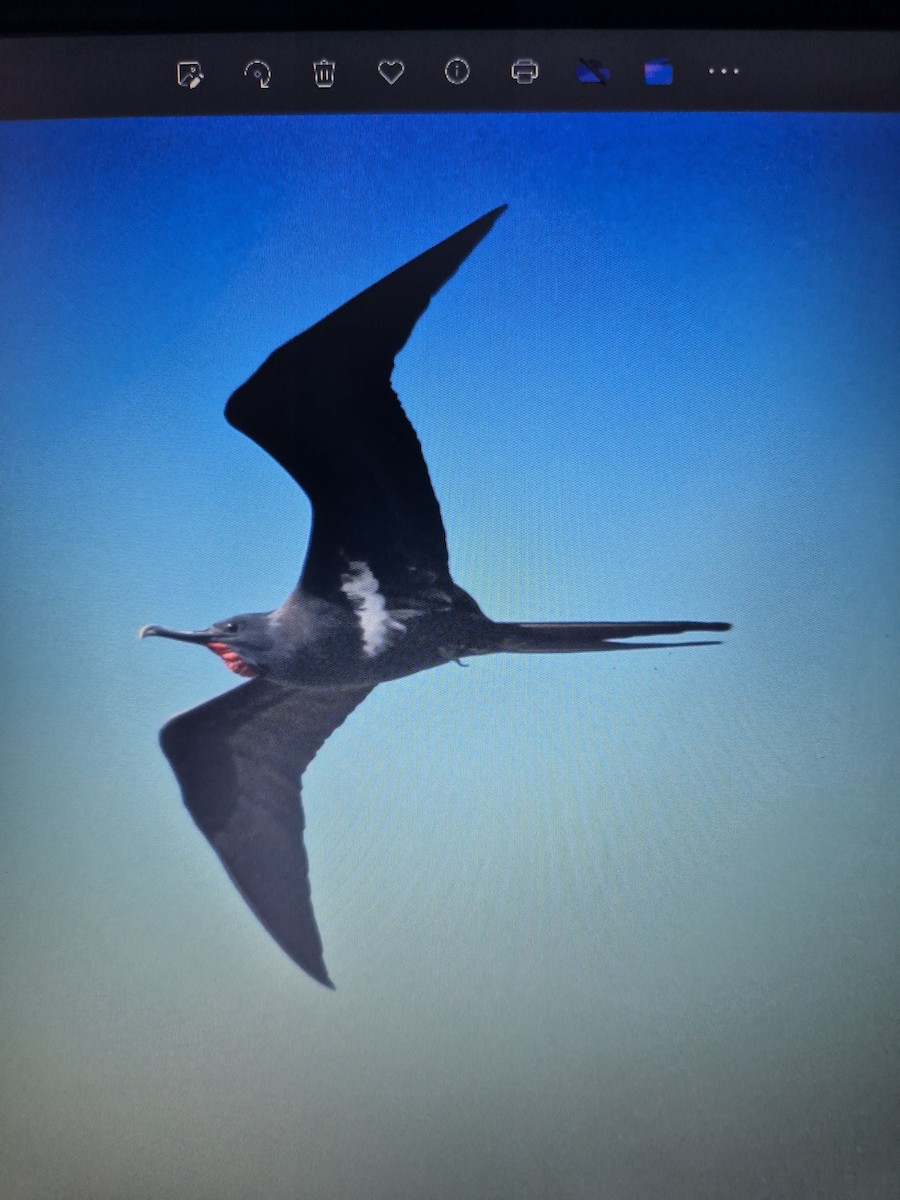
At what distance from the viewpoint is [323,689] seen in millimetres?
690

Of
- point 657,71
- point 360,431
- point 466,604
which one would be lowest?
point 466,604

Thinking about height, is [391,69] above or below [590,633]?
above

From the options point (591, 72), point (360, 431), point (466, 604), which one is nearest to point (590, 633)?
point (466, 604)

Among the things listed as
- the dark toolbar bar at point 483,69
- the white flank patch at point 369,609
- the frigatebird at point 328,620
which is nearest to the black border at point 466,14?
the dark toolbar bar at point 483,69

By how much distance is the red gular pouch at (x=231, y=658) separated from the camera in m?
0.66

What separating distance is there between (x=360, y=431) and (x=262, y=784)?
0.79 ft

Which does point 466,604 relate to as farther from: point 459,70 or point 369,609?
point 459,70

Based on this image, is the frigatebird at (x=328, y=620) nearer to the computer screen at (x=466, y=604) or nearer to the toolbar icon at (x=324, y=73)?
the computer screen at (x=466, y=604)

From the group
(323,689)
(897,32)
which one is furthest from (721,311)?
(323,689)

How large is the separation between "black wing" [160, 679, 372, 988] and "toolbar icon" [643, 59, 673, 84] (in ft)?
1.41

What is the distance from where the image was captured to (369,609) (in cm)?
69

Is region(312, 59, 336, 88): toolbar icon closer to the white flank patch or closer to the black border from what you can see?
the black border

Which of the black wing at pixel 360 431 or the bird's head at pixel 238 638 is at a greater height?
the black wing at pixel 360 431

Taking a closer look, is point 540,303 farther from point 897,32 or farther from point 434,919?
point 434,919
